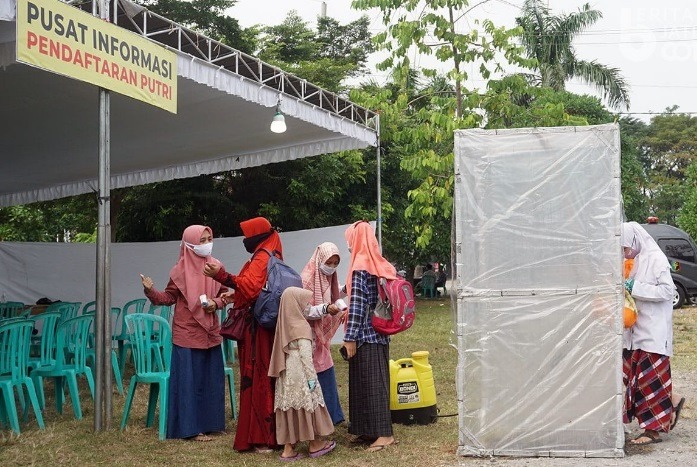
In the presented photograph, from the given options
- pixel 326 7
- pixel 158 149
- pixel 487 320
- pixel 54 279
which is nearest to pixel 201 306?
pixel 487 320

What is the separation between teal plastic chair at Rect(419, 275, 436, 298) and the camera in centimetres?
2141

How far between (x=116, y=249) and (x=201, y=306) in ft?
22.6

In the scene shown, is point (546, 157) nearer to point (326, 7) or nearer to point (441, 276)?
point (441, 276)

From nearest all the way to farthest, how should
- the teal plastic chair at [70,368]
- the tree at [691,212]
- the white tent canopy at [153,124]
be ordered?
the white tent canopy at [153,124]
the teal plastic chair at [70,368]
the tree at [691,212]

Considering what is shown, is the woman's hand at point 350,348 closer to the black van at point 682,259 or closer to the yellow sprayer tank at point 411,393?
the yellow sprayer tank at point 411,393

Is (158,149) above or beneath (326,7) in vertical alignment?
beneath

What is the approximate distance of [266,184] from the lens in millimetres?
16531

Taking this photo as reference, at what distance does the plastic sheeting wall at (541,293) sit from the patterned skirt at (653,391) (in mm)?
430

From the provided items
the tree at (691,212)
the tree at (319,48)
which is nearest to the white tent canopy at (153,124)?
the tree at (319,48)

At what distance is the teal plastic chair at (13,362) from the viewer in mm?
5445

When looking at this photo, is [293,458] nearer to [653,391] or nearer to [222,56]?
[653,391]

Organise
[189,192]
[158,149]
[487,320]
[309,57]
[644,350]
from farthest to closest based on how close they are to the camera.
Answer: [309,57]
[189,192]
[158,149]
[644,350]
[487,320]

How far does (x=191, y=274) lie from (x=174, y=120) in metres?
3.48

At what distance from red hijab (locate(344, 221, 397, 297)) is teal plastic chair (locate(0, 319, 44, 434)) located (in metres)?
2.33
